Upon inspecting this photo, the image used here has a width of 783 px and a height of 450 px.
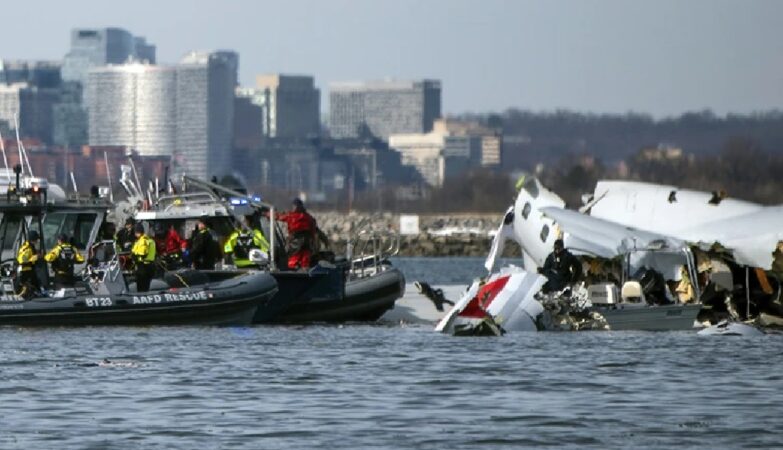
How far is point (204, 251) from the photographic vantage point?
38.4 metres

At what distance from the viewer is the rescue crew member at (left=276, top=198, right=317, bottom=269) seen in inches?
1517

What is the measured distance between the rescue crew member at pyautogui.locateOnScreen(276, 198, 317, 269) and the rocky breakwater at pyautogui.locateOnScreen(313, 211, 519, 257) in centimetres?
7280

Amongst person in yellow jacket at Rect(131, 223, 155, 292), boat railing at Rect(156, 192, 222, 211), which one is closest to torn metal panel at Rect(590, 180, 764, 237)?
boat railing at Rect(156, 192, 222, 211)

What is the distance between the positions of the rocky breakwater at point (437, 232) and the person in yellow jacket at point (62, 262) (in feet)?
252

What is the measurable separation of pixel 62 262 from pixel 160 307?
158cm

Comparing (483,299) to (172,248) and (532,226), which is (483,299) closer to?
(172,248)

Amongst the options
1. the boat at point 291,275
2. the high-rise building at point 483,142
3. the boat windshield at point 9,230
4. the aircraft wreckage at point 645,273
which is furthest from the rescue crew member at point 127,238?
the high-rise building at point 483,142

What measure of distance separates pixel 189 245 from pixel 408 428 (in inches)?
646

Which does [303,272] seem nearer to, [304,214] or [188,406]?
[304,214]

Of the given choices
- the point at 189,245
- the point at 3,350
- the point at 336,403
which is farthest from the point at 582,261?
the point at 336,403

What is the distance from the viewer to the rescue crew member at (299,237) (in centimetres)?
3853

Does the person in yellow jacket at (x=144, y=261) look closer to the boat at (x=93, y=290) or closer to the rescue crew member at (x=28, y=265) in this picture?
the boat at (x=93, y=290)

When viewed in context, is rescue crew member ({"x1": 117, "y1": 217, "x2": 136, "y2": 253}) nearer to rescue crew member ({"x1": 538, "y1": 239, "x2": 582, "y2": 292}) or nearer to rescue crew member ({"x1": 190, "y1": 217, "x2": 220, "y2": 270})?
rescue crew member ({"x1": 190, "y1": 217, "x2": 220, "y2": 270})

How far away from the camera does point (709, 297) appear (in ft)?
124
